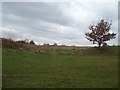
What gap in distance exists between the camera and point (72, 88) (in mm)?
10430

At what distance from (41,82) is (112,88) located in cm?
323

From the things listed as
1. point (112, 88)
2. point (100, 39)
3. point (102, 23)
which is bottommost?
point (112, 88)

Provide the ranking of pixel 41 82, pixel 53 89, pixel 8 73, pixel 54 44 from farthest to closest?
pixel 54 44
pixel 8 73
pixel 41 82
pixel 53 89

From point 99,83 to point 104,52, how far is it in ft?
84.7

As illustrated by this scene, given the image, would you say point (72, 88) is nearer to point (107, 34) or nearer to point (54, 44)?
point (107, 34)

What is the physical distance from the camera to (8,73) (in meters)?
14.0

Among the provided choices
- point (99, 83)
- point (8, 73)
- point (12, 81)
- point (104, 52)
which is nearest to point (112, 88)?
point (99, 83)

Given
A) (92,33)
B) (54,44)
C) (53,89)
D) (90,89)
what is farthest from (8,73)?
(54,44)

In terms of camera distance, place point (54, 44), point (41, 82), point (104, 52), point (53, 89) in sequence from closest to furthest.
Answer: point (53, 89) → point (41, 82) → point (104, 52) → point (54, 44)

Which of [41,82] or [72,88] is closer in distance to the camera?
[72,88]

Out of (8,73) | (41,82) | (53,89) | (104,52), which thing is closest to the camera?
(53,89)

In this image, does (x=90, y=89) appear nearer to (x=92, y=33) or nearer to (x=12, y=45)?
(x=12, y=45)

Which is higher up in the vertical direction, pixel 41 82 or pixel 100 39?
pixel 100 39

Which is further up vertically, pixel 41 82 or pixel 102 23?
pixel 102 23
